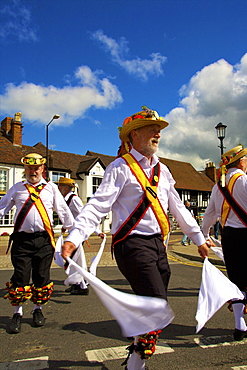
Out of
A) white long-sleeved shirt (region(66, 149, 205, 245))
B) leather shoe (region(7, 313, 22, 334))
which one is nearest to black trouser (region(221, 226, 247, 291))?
white long-sleeved shirt (region(66, 149, 205, 245))

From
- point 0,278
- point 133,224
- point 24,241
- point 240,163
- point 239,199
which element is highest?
point 240,163

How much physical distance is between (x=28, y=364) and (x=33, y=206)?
1909 mm

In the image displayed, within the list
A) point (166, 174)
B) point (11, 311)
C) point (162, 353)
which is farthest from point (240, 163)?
point (11, 311)

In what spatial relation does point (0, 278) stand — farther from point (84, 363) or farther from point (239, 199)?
point (239, 199)

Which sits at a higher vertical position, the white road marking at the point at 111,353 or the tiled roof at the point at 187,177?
the tiled roof at the point at 187,177

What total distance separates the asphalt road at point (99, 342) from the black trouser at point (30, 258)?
596 millimetres

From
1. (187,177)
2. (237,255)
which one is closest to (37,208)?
(237,255)

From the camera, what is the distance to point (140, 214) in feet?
8.35

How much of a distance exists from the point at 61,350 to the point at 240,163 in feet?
9.63

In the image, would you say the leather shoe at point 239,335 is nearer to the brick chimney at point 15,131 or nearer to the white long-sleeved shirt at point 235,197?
the white long-sleeved shirt at point 235,197

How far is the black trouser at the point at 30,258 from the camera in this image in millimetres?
3982

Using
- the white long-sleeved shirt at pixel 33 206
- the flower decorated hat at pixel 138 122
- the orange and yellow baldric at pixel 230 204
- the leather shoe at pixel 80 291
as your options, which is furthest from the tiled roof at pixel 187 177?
the flower decorated hat at pixel 138 122

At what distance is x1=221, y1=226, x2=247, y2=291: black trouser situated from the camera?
11.6ft

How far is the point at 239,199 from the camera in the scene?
144 inches
